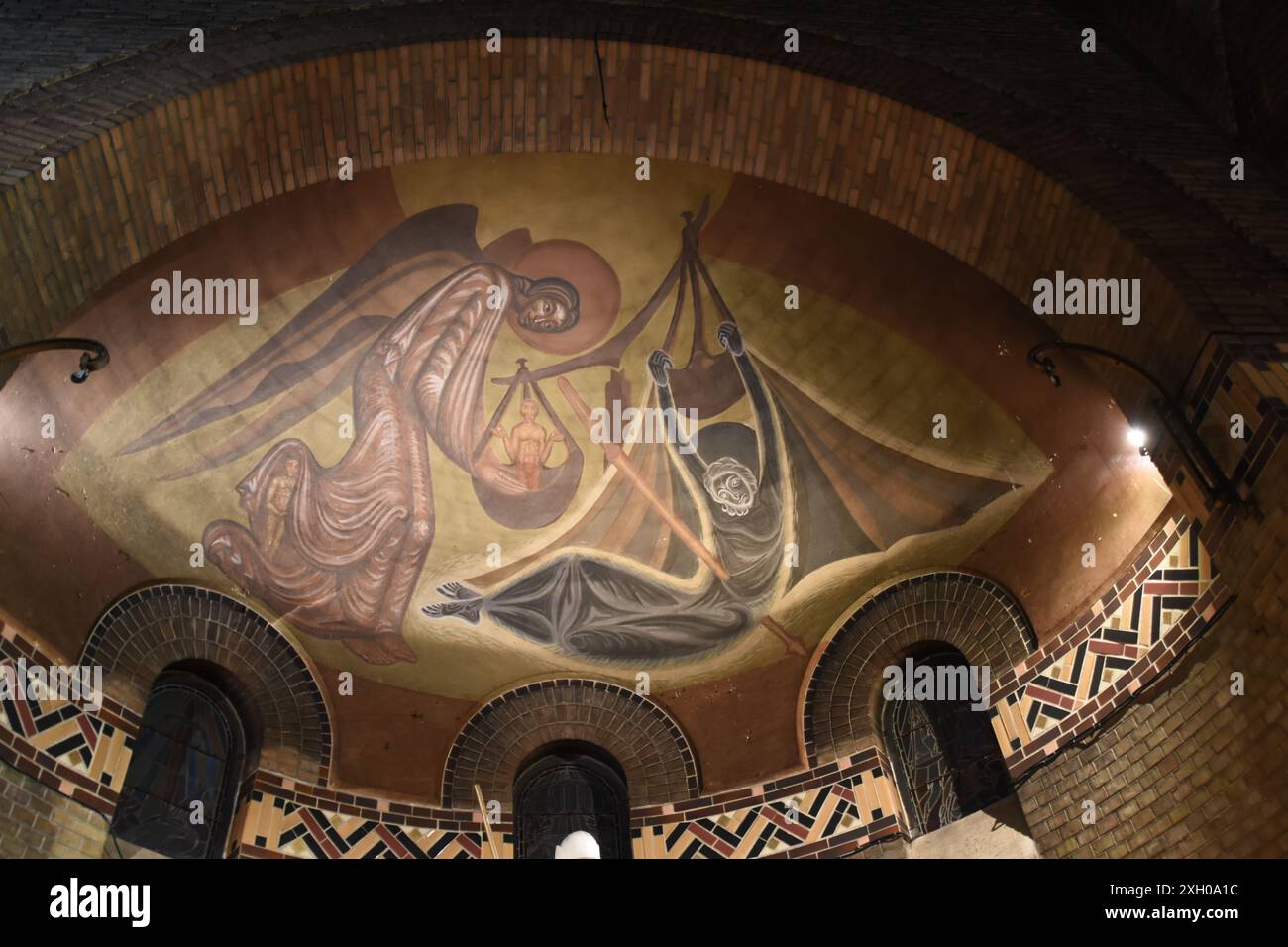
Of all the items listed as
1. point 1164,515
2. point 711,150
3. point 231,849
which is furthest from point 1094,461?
point 231,849

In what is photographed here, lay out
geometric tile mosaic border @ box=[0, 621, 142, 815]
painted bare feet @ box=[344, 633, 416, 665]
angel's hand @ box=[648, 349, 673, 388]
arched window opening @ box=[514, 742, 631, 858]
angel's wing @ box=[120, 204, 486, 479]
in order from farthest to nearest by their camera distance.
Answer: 1. angel's hand @ box=[648, 349, 673, 388]
2. painted bare feet @ box=[344, 633, 416, 665]
3. arched window opening @ box=[514, 742, 631, 858]
4. angel's wing @ box=[120, 204, 486, 479]
5. geometric tile mosaic border @ box=[0, 621, 142, 815]

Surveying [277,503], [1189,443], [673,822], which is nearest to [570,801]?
[673,822]

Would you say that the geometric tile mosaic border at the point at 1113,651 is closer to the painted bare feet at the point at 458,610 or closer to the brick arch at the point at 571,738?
the brick arch at the point at 571,738

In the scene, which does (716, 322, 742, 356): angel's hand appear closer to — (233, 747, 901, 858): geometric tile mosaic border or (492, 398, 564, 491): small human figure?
(492, 398, 564, 491): small human figure

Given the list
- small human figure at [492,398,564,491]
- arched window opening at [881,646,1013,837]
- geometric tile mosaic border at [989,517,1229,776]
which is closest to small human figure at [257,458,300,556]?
small human figure at [492,398,564,491]

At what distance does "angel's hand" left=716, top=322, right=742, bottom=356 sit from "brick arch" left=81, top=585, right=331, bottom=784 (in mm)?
3429

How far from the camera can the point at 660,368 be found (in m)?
8.16

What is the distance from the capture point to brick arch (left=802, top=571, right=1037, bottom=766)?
25.0ft

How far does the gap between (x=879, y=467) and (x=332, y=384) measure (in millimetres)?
3625

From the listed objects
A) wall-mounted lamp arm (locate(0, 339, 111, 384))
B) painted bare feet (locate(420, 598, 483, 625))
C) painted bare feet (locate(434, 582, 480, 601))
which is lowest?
painted bare feet (locate(420, 598, 483, 625))

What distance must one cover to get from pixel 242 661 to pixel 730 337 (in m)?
3.75

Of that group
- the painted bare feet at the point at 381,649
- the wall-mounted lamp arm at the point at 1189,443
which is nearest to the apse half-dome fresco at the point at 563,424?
the painted bare feet at the point at 381,649

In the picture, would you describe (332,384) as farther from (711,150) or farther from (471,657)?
(711,150)

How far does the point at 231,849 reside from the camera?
7.07 metres
